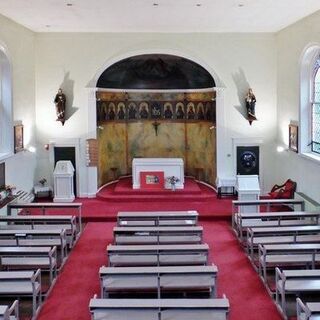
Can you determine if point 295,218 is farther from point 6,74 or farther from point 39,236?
point 6,74

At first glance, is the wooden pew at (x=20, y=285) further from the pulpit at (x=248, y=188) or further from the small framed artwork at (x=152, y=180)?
the small framed artwork at (x=152, y=180)

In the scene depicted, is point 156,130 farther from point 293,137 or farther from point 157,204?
point 293,137

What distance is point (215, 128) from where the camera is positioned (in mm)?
19109

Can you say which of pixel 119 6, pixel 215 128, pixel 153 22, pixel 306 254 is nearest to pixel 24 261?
pixel 306 254

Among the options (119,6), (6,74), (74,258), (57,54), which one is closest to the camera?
(74,258)

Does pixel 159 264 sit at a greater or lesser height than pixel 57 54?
lesser

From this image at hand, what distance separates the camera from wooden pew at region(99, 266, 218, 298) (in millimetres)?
8750

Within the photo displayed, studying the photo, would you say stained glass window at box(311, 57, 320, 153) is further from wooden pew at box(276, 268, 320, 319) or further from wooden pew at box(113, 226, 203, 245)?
wooden pew at box(276, 268, 320, 319)

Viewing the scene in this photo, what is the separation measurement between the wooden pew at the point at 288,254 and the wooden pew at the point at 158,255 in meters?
1.15

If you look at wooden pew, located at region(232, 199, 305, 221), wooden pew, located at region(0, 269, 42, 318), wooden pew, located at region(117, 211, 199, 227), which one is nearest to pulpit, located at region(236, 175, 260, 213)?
wooden pew, located at region(232, 199, 305, 221)

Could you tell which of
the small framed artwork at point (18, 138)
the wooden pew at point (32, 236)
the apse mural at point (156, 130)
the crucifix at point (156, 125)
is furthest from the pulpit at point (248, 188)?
the small framed artwork at point (18, 138)

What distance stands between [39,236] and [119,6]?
6307 millimetres

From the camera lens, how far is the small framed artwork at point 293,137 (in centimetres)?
1666

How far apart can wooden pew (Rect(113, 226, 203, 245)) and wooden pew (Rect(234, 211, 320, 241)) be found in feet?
5.74
